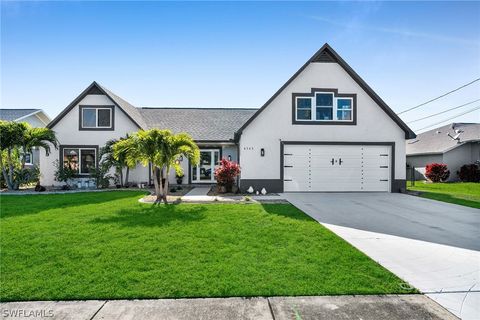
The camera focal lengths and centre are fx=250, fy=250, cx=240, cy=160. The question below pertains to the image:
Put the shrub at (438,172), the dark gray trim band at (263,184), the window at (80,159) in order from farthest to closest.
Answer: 1. the shrub at (438,172)
2. the window at (80,159)
3. the dark gray trim band at (263,184)

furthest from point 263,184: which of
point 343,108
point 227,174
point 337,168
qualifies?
point 343,108

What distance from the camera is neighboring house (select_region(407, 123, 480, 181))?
23591 millimetres

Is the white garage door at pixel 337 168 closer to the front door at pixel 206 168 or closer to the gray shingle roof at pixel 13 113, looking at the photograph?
the front door at pixel 206 168

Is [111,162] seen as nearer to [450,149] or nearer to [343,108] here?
[343,108]

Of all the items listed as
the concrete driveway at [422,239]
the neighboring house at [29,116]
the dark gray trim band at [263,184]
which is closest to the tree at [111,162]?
the dark gray trim band at [263,184]

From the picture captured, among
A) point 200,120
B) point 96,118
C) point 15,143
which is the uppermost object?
point 200,120

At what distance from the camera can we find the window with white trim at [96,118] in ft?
57.1

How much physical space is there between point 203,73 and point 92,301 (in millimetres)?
14492

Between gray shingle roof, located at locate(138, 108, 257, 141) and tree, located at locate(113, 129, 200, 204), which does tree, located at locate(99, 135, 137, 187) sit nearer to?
gray shingle roof, located at locate(138, 108, 257, 141)

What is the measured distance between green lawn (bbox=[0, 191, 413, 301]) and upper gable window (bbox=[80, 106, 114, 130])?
10449 mm

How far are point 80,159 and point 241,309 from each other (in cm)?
1793

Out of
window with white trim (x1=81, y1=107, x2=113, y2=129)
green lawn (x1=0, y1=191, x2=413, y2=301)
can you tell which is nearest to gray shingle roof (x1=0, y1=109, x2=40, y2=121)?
window with white trim (x1=81, y1=107, x2=113, y2=129)

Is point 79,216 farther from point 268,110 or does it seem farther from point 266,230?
point 268,110

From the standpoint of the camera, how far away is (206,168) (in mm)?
18234
